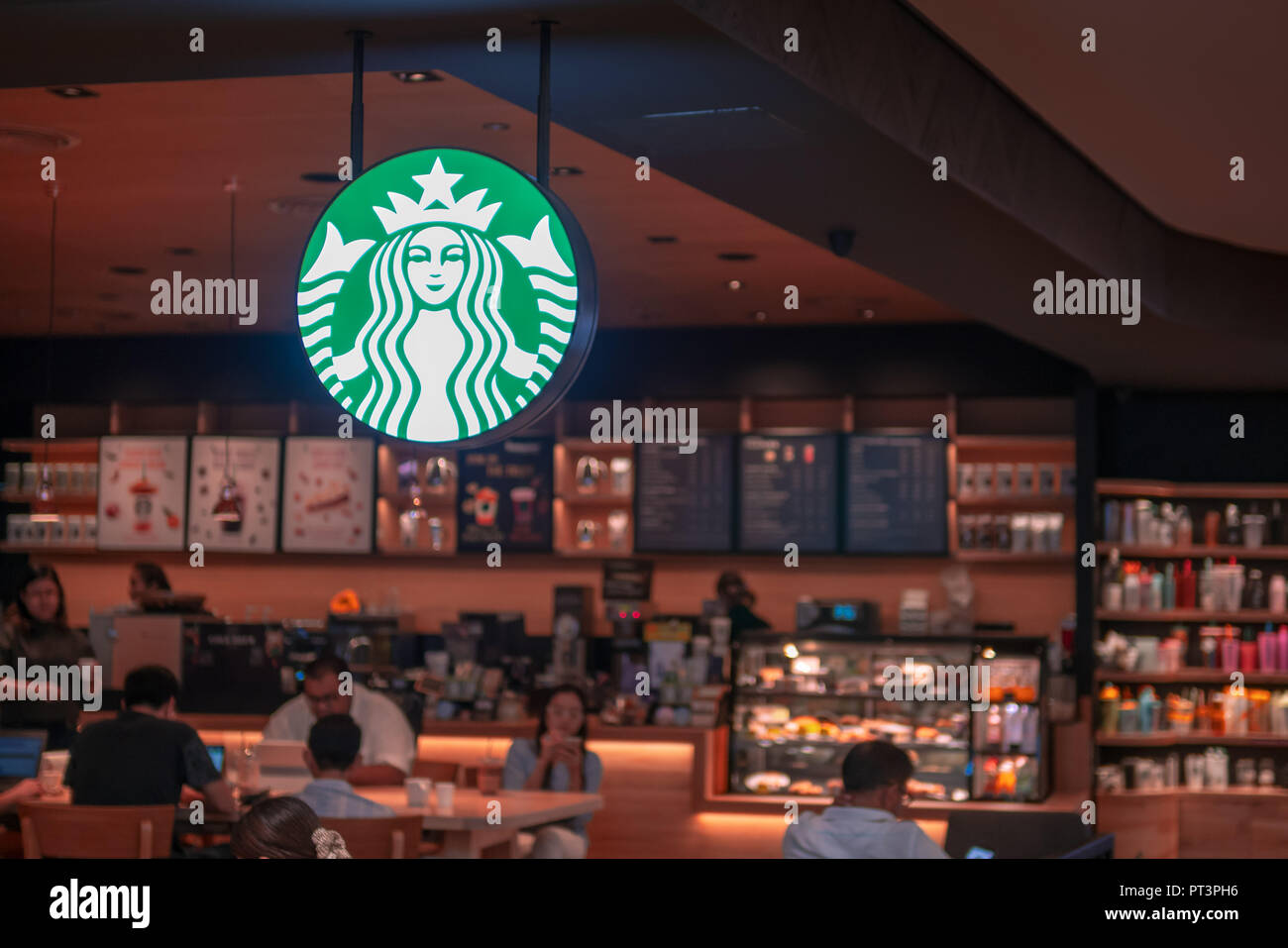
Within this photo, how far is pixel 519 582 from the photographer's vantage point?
388 inches

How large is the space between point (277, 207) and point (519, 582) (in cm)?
390

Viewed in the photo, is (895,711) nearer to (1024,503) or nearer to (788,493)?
(788,493)

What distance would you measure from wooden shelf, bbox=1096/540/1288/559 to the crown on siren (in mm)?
6360

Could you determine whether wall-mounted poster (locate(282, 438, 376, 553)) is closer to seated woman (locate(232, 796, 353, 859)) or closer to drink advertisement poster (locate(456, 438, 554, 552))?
drink advertisement poster (locate(456, 438, 554, 552))

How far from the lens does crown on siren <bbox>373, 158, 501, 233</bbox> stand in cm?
320

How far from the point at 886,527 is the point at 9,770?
Answer: 16.9 ft

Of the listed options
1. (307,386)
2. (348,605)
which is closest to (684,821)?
(348,605)

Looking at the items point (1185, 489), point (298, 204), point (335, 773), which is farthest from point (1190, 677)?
point (298, 204)

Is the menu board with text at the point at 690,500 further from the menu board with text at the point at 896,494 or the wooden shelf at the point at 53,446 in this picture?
the wooden shelf at the point at 53,446

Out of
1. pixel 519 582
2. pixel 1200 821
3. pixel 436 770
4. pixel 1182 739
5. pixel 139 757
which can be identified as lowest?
pixel 1200 821

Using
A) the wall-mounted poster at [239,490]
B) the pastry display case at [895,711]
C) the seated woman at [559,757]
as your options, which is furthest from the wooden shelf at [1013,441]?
the wall-mounted poster at [239,490]

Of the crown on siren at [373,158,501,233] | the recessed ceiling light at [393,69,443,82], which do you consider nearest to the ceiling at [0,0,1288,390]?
the recessed ceiling light at [393,69,443,82]

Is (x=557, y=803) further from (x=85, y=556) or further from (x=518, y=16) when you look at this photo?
(x=85, y=556)

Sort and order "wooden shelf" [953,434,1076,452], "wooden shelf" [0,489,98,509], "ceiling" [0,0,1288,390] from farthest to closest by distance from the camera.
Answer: "wooden shelf" [0,489,98,509]
"wooden shelf" [953,434,1076,452]
"ceiling" [0,0,1288,390]
